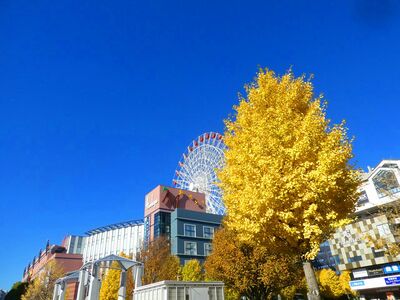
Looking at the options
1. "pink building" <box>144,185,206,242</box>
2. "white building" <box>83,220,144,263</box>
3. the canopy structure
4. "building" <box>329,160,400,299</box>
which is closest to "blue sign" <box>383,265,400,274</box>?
"building" <box>329,160,400,299</box>

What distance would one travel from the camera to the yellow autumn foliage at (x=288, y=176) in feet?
32.7

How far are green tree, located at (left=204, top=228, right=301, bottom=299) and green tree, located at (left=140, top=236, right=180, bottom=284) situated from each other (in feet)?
39.1

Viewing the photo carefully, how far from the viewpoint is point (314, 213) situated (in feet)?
32.6

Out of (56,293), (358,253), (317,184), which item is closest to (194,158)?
(358,253)

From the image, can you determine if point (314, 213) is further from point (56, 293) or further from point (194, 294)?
point (56, 293)

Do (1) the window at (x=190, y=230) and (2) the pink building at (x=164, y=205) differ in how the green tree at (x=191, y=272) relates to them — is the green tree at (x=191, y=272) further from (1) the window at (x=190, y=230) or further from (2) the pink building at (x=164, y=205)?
(2) the pink building at (x=164, y=205)

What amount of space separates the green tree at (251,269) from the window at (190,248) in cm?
2991

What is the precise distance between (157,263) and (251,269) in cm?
1561

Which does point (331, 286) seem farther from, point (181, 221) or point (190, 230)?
point (181, 221)

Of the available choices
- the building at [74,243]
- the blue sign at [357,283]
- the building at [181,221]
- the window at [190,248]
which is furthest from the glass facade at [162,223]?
the building at [74,243]

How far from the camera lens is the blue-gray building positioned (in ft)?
178

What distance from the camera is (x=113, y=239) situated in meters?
95.9

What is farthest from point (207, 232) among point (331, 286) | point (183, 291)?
point (183, 291)

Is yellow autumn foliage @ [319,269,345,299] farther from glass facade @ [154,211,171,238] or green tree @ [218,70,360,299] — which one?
green tree @ [218,70,360,299]
